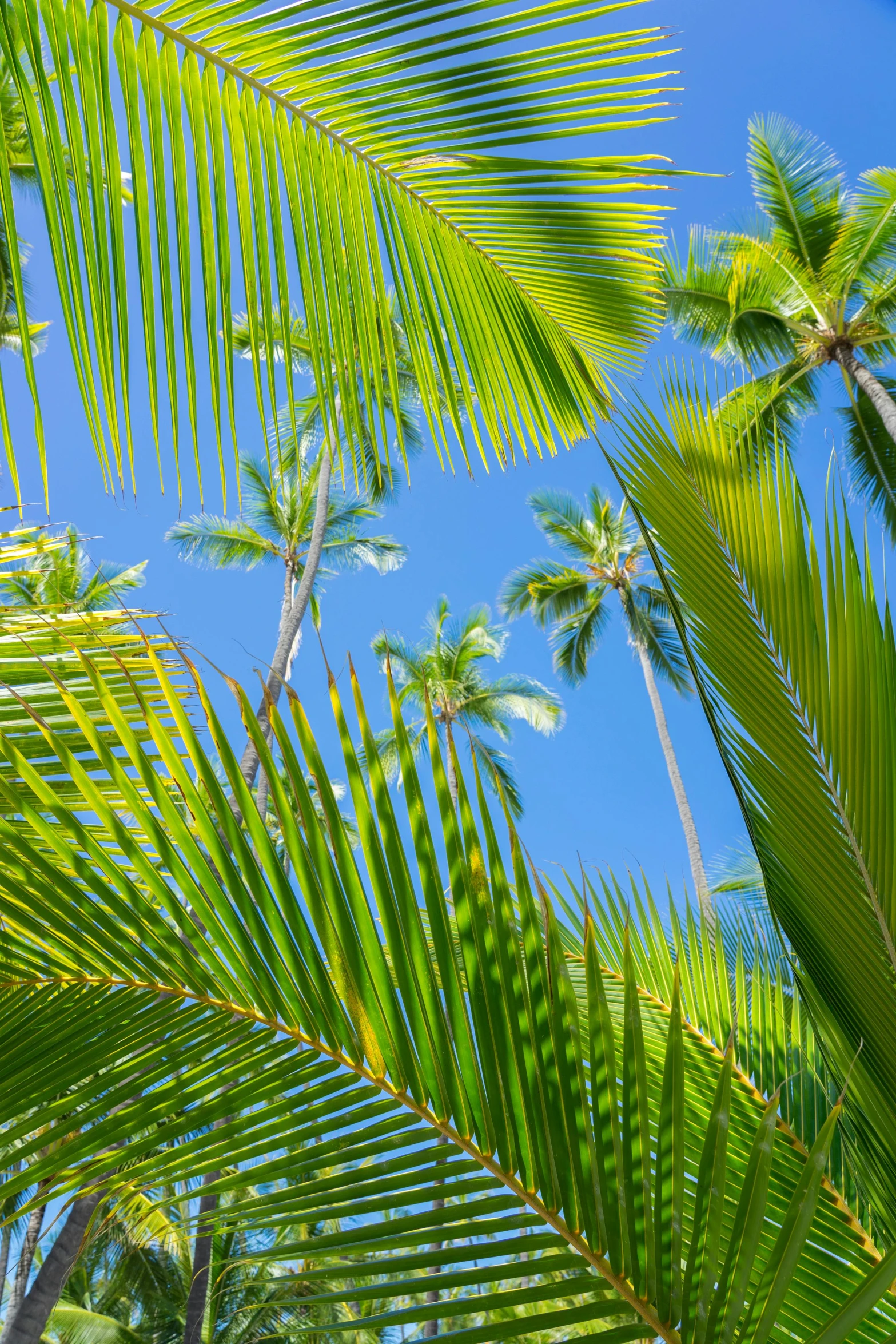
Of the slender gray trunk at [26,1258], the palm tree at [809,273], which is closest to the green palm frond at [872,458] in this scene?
the palm tree at [809,273]

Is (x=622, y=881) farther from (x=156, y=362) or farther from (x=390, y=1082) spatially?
(x=156, y=362)

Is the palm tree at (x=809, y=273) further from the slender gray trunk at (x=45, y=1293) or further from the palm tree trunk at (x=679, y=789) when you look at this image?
the slender gray trunk at (x=45, y=1293)

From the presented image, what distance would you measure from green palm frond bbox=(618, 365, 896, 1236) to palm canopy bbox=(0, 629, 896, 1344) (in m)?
0.29

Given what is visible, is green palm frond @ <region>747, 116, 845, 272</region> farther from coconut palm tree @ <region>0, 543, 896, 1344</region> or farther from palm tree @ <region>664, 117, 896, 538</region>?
coconut palm tree @ <region>0, 543, 896, 1344</region>

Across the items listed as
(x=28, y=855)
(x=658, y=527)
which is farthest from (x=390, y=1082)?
(x=658, y=527)

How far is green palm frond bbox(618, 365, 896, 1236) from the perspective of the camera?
1033mm

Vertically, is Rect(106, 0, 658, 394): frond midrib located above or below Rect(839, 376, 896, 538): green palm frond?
below

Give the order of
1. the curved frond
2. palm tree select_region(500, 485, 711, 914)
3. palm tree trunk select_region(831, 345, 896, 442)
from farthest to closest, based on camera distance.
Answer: palm tree select_region(500, 485, 711, 914)
the curved frond
palm tree trunk select_region(831, 345, 896, 442)

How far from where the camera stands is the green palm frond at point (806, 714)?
1033 millimetres

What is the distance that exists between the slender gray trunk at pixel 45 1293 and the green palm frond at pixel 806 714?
24.2 feet

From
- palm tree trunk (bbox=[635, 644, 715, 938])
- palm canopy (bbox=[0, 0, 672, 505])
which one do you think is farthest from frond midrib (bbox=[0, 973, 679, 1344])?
palm tree trunk (bbox=[635, 644, 715, 938])

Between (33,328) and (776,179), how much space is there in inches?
411

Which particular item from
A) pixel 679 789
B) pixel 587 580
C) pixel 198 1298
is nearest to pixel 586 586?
pixel 587 580

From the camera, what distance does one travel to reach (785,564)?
4.07 feet
